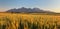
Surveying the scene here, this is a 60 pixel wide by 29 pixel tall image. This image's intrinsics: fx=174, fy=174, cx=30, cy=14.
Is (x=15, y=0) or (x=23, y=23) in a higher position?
(x=15, y=0)

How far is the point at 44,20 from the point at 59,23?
0.54ft

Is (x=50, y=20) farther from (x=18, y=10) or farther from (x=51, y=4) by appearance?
(x=18, y=10)

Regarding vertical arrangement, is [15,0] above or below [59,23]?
above

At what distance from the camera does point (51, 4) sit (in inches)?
72.1

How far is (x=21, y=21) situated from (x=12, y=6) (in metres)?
0.19

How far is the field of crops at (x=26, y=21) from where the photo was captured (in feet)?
5.58

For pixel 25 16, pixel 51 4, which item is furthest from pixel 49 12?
pixel 25 16

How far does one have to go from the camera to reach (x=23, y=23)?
1728 mm

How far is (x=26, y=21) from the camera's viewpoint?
173 cm

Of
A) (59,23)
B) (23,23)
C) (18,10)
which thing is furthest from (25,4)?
(59,23)

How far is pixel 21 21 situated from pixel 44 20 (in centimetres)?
23

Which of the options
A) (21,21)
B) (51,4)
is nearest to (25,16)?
(21,21)

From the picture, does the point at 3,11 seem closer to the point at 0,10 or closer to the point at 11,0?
the point at 0,10

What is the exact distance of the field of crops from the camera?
1700 millimetres
